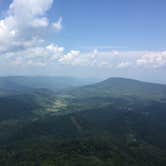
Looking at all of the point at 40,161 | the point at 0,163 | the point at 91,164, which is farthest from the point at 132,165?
the point at 0,163

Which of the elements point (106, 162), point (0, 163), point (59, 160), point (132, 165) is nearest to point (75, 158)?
point (59, 160)

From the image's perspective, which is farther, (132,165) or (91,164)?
(132,165)

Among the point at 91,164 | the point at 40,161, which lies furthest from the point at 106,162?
the point at 40,161

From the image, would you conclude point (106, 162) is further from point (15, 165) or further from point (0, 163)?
point (0, 163)

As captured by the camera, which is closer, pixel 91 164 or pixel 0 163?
pixel 91 164

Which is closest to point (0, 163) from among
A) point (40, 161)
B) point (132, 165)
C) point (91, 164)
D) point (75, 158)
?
point (40, 161)

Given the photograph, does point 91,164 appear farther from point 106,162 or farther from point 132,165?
point 132,165

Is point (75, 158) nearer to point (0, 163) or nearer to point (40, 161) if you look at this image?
point (40, 161)

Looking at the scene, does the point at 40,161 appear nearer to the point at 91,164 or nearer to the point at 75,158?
the point at 75,158
